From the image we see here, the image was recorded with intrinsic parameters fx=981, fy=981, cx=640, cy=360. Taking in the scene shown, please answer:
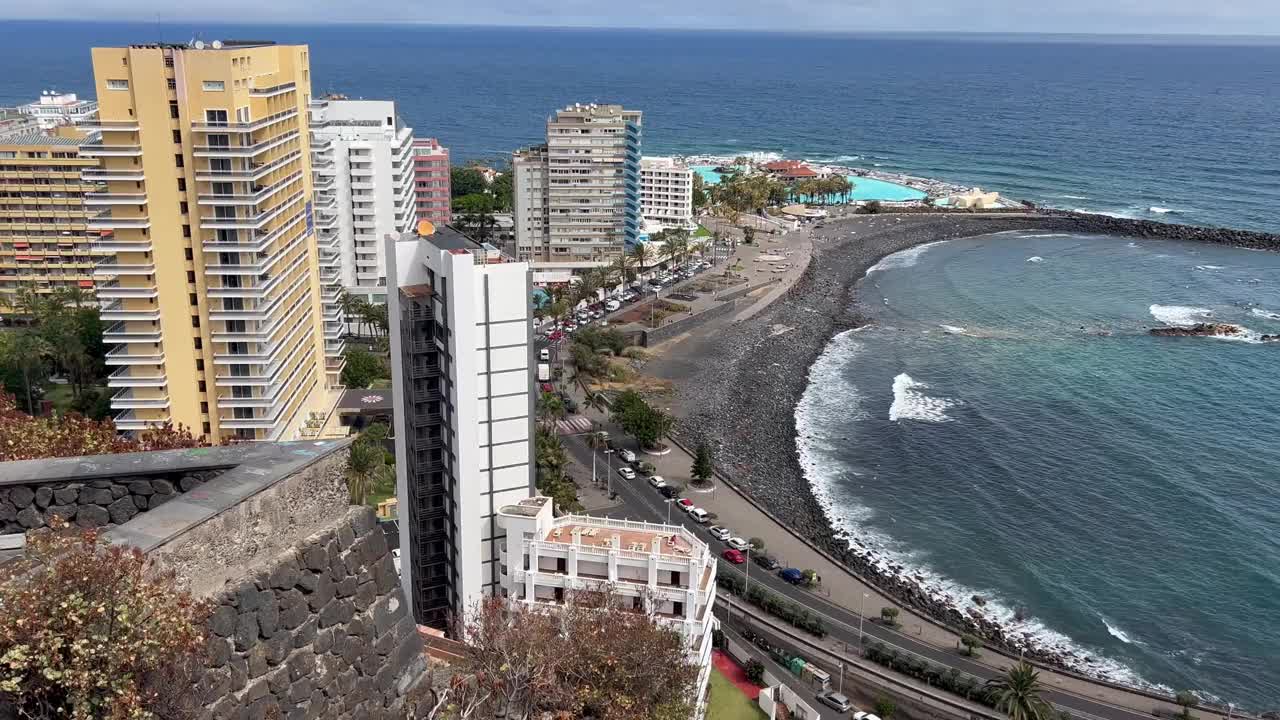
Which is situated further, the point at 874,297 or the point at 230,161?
the point at 874,297

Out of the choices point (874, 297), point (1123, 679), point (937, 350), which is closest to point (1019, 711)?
point (1123, 679)

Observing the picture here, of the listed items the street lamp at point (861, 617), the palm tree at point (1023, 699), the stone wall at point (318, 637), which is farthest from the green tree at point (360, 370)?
the stone wall at point (318, 637)

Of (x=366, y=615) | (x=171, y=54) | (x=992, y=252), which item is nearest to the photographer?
(x=366, y=615)

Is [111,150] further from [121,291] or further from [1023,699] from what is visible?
[1023,699]

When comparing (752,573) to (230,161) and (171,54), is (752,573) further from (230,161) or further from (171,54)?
(171,54)

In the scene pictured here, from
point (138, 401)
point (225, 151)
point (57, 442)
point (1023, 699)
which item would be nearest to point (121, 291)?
point (138, 401)

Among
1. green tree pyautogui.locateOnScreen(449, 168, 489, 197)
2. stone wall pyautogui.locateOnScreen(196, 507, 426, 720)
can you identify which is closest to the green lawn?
stone wall pyautogui.locateOnScreen(196, 507, 426, 720)
